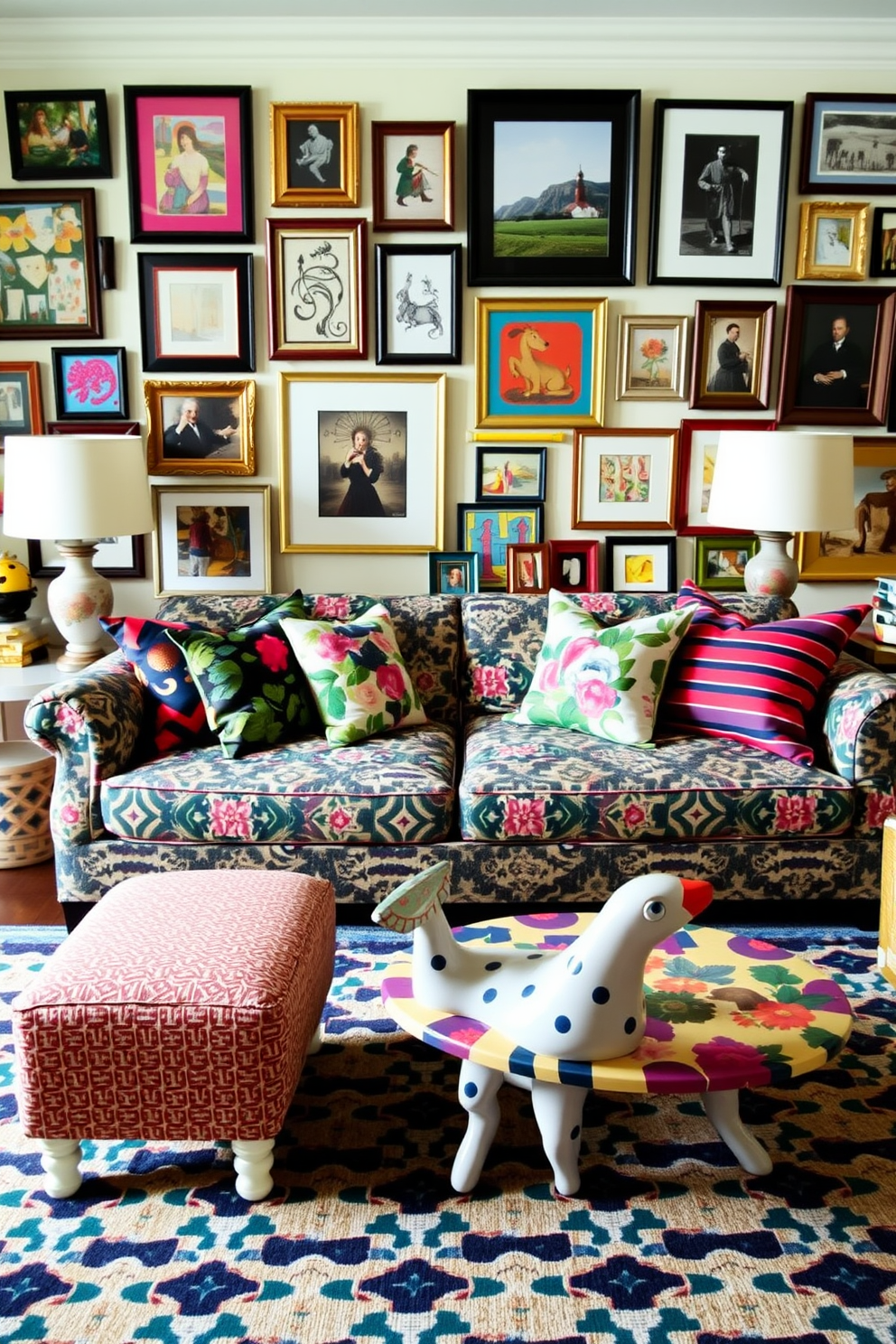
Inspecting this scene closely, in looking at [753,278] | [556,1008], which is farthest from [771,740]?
[753,278]

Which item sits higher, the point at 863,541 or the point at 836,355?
the point at 836,355

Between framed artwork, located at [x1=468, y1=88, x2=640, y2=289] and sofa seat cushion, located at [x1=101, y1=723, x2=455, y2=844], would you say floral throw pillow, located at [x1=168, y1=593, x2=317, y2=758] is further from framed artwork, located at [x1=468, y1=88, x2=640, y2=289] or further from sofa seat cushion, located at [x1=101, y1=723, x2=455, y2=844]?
framed artwork, located at [x1=468, y1=88, x2=640, y2=289]

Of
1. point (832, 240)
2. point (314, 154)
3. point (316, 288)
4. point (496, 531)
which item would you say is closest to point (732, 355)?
point (832, 240)

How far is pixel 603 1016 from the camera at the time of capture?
185cm

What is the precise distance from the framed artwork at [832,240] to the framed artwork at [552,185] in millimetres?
602

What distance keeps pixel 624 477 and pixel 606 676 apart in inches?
42.8

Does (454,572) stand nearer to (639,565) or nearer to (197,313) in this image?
(639,565)

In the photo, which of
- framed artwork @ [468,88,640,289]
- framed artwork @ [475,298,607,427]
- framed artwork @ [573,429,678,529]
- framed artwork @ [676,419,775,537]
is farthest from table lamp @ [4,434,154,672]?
framed artwork @ [676,419,775,537]

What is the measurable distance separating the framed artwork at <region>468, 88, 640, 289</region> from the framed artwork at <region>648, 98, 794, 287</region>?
0.40ft

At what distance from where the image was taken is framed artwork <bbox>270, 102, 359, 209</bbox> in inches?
Result: 146

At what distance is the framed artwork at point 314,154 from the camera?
12.2 ft

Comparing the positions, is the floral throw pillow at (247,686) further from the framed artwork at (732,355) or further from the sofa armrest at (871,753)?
the framed artwork at (732,355)

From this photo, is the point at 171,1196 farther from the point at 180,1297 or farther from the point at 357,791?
the point at 357,791

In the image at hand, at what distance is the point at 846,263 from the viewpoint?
386cm
